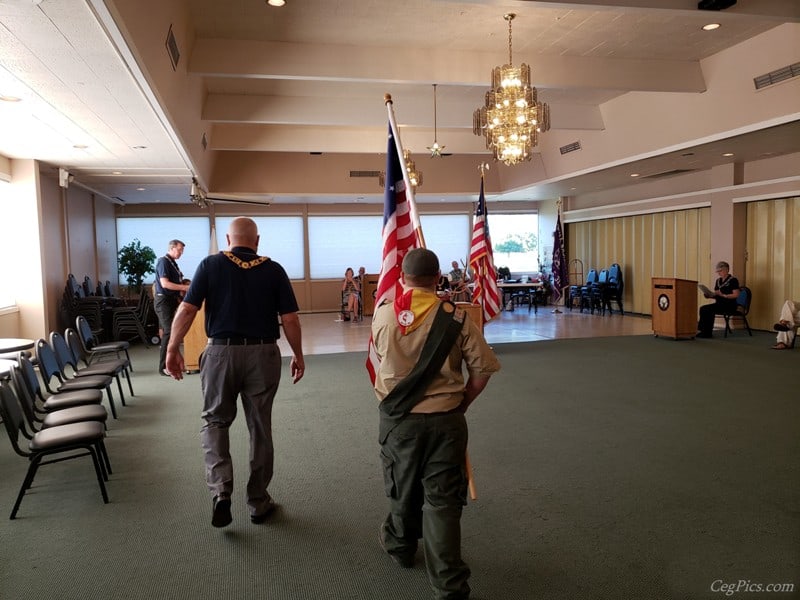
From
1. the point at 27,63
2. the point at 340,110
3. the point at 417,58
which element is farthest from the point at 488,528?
the point at 340,110

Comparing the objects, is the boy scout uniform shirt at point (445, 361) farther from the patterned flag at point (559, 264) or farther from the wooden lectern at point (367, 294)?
the patterned flag at point (559, 264)

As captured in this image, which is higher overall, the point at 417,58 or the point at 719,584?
the point at 417,58

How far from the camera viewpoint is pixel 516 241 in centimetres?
1822

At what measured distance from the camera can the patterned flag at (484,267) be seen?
878 centimetres

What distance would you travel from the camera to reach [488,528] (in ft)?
10.3

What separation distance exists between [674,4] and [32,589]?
20.4 feet

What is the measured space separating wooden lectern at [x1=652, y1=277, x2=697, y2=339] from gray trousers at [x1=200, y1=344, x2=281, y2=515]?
842 cm

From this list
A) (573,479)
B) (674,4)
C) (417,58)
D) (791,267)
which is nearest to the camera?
(573,479)

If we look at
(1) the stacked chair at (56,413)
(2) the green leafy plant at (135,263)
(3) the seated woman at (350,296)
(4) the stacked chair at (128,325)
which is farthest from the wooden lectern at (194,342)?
(3) the seated woman at (350,296)

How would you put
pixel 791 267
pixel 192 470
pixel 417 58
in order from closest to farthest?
1. pixel 192 470
2. pixel 417 58
3. pixel 791 267

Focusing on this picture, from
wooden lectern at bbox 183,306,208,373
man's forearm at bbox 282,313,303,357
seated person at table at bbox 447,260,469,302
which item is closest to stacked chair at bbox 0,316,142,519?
man's forearm at bbox 282,313,303,357

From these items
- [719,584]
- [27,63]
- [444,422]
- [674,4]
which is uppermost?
[674,4]

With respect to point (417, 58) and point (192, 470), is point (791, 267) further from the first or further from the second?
point (192, 470)

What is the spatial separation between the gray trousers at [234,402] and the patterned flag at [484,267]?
5.94m
